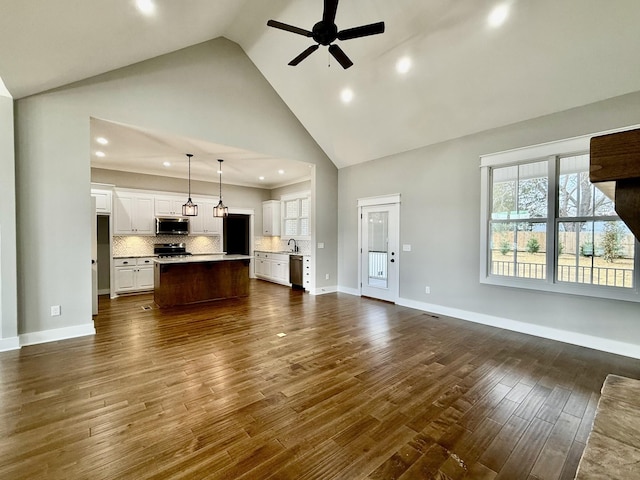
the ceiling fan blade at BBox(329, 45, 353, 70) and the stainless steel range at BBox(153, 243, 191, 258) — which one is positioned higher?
the ceiling fan blade at BBox(329, 45, 353, 70)

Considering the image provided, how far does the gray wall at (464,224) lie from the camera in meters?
3.54

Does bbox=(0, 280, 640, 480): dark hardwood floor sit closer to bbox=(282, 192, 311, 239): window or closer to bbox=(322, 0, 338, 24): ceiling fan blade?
bbox=(322, 0, 338, 24): ceiling fan blade

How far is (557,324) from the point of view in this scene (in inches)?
153

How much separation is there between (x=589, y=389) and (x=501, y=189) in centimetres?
276

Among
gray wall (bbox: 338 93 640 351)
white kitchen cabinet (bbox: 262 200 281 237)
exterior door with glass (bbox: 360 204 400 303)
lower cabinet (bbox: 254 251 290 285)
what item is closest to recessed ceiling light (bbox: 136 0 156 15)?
gray wall (bbox: 338 93 640 351)

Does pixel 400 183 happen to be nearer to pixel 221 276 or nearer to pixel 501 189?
pixel 501 189

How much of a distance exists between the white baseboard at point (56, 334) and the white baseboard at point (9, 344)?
64mm

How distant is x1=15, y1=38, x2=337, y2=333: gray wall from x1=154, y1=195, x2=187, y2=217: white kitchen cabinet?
10.7ft

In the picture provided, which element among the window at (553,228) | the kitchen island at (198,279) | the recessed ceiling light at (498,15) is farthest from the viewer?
the kitchen island at (198,279)

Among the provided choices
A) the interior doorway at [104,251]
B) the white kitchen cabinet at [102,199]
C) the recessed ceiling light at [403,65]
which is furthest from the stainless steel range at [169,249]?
the recessed ceiling light at [403,65]

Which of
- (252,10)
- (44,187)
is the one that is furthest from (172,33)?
(44,187)

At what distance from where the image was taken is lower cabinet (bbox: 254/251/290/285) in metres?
7.84

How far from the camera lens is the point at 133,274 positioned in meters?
6.61

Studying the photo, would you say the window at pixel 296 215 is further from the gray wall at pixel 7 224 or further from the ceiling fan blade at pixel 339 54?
the gray wall at pixel 7 224
